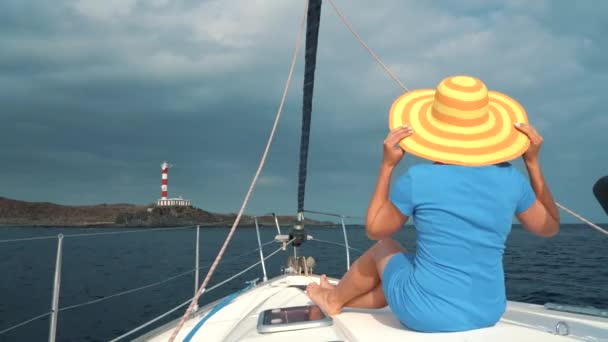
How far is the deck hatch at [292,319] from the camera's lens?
2055 millimetres

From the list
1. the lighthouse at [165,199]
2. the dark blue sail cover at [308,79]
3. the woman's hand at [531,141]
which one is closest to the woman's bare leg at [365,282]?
the woman's hand at [531,141]

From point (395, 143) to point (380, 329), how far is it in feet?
2.72

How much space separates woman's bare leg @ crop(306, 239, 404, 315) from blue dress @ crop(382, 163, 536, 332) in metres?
0.23

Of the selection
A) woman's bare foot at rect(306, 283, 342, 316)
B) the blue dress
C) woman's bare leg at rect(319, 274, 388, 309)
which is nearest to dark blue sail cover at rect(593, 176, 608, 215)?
the blue dress

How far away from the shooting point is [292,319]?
7.00 ft

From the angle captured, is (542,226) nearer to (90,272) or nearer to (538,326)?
(538,326)

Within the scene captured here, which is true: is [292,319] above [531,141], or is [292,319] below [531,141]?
below

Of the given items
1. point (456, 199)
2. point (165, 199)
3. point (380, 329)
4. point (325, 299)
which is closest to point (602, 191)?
point (456, 199)

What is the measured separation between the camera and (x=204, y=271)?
17688 mm

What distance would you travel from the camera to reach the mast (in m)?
3.02

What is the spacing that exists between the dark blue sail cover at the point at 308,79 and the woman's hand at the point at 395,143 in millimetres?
1609

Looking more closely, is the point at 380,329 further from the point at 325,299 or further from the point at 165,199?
the point at 165,199

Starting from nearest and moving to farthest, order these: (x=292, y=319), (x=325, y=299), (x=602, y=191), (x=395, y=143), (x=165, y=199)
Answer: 1. (x=395, y=143)
2. (x=602, y=191)
3. (x=292, y=319)
4. (x=325, y=299)
5. (x=165, y=199)

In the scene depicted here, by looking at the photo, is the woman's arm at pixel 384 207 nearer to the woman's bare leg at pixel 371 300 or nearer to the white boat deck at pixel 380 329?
the white boat deck at pixel 380 329
